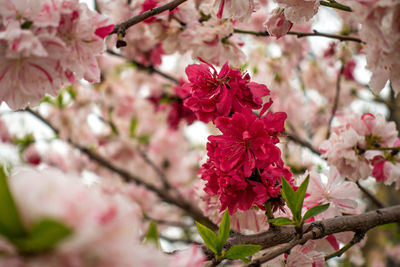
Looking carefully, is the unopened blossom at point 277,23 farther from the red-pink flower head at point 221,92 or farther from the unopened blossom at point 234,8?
the red-pink flower head at point 221,92

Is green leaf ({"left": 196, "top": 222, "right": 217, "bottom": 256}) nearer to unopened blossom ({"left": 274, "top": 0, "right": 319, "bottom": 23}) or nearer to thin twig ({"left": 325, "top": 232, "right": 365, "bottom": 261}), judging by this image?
thin twig ({"left": 325, "top": 232, "right": 365, "bottom": 261})

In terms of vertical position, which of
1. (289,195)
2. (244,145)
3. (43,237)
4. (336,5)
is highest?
(336,5)

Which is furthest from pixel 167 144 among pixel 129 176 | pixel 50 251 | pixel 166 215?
pixel 50 251

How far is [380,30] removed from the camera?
0.60 m

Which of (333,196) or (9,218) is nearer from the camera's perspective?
(9,218)

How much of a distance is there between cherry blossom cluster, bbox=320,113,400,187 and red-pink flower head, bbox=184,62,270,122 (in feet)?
1.36

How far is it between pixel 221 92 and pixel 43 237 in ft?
1.78

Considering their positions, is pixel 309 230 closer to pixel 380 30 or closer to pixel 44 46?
pixel 380 30

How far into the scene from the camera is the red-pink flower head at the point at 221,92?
0.81 m

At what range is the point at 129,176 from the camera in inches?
107

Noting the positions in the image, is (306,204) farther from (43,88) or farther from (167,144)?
(167,144)

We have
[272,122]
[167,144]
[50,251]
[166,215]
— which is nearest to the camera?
[50,251]

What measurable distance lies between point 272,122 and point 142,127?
3.06m

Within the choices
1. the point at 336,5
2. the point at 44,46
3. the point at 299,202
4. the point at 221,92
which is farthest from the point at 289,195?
the point at 44,46
